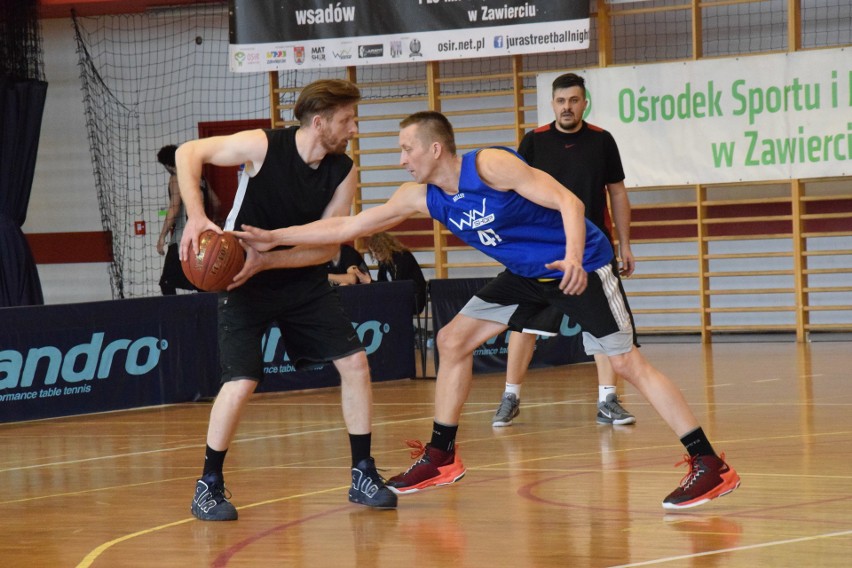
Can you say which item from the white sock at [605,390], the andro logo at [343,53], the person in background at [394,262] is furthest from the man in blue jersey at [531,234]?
the andro logo at [343,53]

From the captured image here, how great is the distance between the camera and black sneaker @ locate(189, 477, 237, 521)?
13.3 ft

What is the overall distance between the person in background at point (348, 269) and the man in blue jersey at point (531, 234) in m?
4.69

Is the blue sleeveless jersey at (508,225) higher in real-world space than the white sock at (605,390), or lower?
higher

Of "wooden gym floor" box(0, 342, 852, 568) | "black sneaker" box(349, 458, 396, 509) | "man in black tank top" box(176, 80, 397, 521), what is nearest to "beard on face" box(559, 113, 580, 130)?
"wooden gym floor" box(0, 342, 852, 568)

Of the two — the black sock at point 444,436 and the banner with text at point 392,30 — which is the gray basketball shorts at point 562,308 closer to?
the black sock at point 444,436

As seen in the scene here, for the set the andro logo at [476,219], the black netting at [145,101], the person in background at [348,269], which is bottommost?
the person in background at [348,269]

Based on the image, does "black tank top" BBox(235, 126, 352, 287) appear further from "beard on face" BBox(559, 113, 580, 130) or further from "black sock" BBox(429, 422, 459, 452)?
"beard on face" BBox(559, 113, 580, 130)

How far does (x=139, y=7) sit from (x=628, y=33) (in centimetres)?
492

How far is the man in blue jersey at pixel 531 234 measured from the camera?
388cm

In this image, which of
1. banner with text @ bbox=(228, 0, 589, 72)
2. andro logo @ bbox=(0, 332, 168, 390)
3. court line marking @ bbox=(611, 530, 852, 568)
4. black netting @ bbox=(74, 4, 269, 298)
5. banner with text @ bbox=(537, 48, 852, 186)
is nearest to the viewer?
court line marking @ bbox=(611, 530, 852, 568)

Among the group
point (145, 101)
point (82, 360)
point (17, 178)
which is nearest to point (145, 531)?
point (82, 360)

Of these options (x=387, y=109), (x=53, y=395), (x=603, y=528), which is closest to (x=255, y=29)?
(x=387, y=109)

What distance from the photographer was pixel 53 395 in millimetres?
7102

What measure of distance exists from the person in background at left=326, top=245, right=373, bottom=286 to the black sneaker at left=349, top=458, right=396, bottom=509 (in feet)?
15.2
